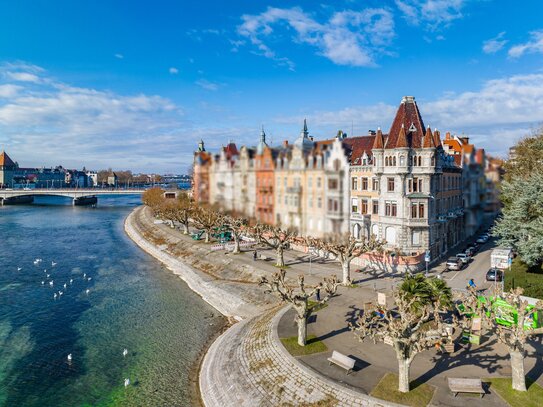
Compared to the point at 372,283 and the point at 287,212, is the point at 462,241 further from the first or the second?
the point at 287,212

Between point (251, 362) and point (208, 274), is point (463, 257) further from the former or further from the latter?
point (251, 362)

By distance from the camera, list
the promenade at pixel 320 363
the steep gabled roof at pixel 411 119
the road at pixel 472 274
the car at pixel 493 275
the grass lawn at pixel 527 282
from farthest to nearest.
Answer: the car at pixel 493 275, the road at pixel 472 274, the grass lawn at pixel 527 282, the steep gabled roof at pixel 411 119, the promenade at pixel 320 363

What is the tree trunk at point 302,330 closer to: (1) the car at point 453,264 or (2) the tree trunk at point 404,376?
(2) the tree trunk at point 404,376

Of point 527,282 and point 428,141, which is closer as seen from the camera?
point 428,141

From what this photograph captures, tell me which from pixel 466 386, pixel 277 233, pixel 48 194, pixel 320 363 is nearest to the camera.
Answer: pixel 277 233

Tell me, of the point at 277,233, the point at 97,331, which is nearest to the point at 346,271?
the point at 97,331

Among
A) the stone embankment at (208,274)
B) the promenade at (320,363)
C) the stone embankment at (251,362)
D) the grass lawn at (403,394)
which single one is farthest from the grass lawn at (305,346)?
the stone embankment at (208,274)
